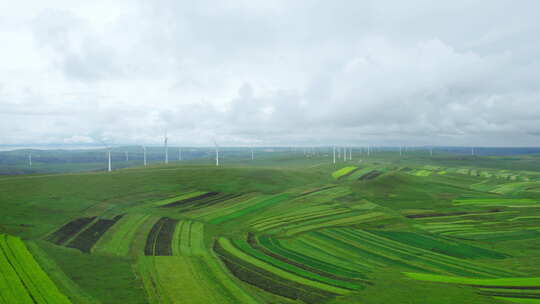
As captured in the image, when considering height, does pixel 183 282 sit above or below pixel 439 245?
above

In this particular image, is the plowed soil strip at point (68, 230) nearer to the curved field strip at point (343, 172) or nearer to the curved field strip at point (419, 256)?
the curved field strip at point (419, 256)

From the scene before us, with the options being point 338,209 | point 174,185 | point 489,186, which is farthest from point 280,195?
point 489,186

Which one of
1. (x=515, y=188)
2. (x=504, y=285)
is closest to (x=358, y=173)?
(x=515, y=188)

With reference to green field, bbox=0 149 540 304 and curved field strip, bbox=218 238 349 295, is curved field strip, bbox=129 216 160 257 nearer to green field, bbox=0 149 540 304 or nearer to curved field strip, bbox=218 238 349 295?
green field, bbox=0 149 540 304

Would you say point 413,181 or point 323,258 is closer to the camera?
point 323,258

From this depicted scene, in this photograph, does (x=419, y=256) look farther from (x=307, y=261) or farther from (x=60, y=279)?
(x=60, y=279)

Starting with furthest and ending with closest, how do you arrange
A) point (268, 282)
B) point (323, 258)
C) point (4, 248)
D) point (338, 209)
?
1. point (338, 209)
2. point (323, 258)
3. point (4, 248)
4. point (268, 282)

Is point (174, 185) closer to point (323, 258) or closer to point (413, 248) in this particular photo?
point (323, 258)
